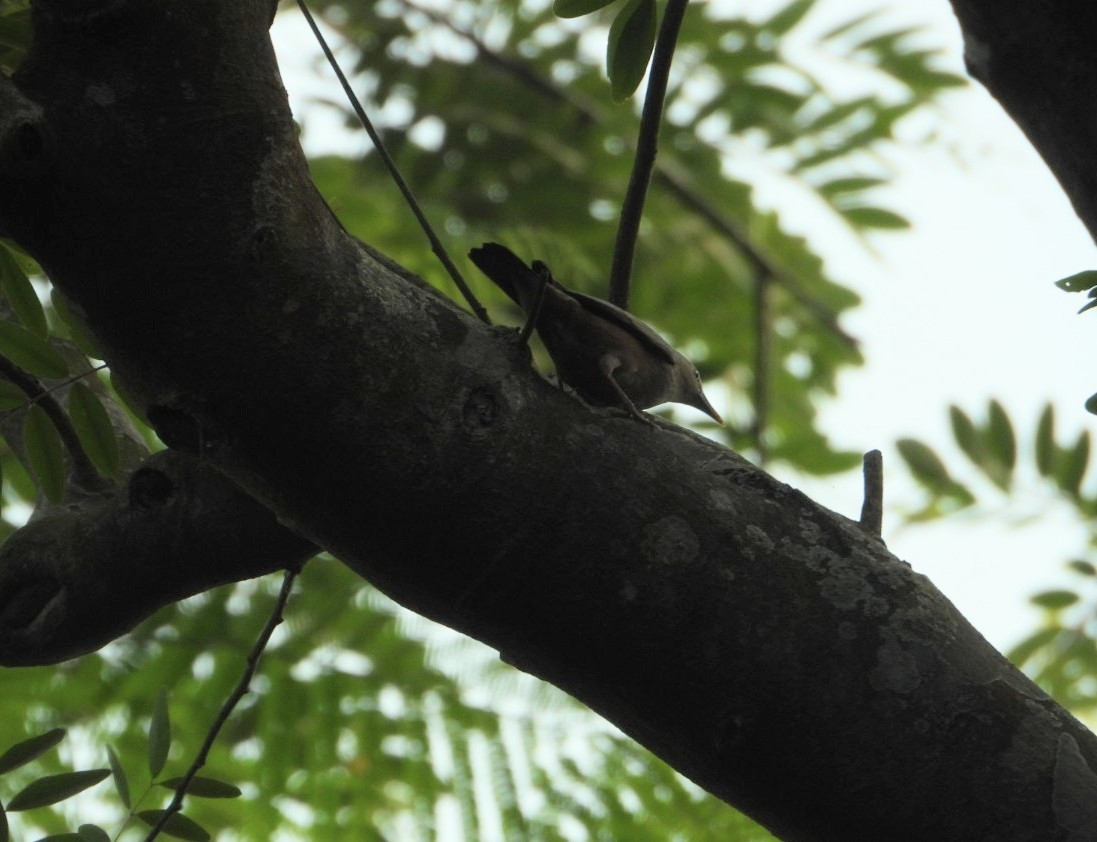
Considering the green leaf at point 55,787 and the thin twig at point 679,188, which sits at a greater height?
the thin twig at point 679,188

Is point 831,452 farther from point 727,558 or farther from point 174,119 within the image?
point 174,119

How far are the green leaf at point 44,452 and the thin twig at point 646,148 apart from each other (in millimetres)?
1284

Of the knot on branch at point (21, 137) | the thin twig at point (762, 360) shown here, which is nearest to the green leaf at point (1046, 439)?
the thin twig at point (762, 360)

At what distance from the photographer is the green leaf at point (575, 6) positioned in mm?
2510

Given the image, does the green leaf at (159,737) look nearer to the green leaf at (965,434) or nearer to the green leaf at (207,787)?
the green leaf at (207,787)

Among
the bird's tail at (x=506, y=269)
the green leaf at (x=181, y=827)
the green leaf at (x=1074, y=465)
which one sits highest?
the green leaf at (x=1074, y=465)

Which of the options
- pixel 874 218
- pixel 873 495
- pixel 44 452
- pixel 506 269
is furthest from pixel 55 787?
pixel 874 218

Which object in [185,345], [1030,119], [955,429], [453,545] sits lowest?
[453,545]

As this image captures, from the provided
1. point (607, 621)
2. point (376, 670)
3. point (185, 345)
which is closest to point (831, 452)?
point (376, 670)

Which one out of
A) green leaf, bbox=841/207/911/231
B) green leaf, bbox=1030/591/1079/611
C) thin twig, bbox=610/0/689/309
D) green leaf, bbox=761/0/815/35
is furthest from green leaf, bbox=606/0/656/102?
green leaf, bbox=761/0/815/35

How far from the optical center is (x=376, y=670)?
4.81 metres

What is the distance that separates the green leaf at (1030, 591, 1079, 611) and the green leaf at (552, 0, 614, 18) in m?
2.41

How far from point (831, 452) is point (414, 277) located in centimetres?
375

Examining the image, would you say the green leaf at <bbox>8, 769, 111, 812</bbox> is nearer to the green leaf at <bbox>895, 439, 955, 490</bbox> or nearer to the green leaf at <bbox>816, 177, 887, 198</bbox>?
the green leaf at <bbox>895, 439, 955, 490</bbox>
